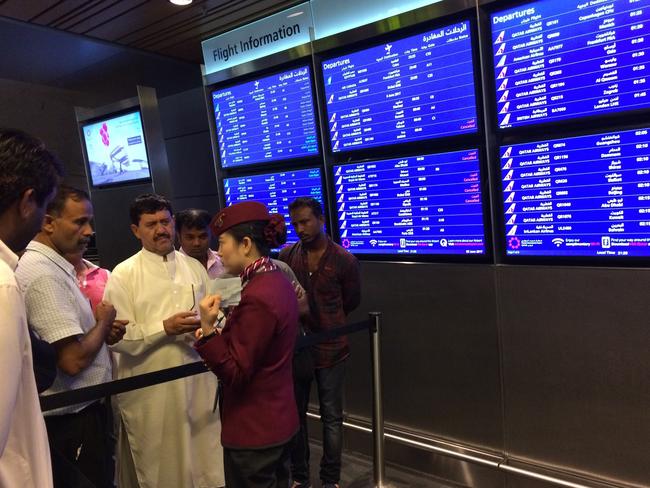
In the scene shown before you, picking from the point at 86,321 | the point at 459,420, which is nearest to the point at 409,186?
the point at 459,420

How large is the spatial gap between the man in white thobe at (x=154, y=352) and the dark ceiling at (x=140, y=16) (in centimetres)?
172

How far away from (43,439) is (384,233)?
2.56 m

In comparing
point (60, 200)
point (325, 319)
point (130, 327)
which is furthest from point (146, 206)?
point (325, 319)

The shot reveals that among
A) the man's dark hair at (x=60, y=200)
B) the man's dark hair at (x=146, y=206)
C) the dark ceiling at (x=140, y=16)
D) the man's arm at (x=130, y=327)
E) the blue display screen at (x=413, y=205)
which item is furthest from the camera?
the dark ceiling at (x=140, y=16)

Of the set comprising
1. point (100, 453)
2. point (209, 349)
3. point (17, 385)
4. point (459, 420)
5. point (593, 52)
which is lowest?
point (459, 420)

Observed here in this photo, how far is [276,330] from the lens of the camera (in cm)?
192

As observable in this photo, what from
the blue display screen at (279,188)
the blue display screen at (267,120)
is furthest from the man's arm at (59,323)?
the blue display screen at (267,120)

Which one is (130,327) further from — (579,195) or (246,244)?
(579,195)

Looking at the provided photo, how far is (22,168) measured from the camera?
1.17 m

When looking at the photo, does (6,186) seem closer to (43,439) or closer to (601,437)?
(43,439)

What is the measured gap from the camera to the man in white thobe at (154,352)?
2660 millimetres

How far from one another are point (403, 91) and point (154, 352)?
2111 millimetres

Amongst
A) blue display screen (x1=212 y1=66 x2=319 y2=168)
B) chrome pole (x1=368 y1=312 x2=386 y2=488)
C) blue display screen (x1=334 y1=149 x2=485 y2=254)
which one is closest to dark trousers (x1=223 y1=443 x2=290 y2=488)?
chrome pole (x1=368 y1=312 x2=386 y2=488)

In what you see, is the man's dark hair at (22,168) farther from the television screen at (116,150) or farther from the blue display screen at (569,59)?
the television screen at (116,150)
